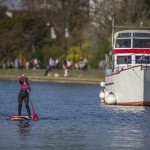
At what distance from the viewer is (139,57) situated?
50906mm

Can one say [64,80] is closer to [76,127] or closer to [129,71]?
[129,71]

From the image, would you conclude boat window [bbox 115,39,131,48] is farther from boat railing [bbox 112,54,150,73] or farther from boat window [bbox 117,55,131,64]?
boat railing [bbox 112,54,150,73]

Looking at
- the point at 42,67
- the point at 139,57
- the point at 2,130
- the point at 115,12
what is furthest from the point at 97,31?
the point at 2,130

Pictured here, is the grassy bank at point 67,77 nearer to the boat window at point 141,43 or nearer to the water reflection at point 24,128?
the boat window at point 141,43

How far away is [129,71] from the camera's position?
4709cm

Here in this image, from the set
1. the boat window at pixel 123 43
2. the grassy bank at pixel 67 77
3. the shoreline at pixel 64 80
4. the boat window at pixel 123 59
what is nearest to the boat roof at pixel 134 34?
the boat window at pixel 123 43

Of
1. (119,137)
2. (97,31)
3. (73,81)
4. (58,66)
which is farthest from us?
(58,66)

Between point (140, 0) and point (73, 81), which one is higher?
point (140, 0)

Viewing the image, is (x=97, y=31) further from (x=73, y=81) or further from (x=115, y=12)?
(x=73, y=81)

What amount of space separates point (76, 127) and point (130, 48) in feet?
60.0

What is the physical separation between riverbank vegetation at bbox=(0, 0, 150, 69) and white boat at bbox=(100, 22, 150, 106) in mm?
31381

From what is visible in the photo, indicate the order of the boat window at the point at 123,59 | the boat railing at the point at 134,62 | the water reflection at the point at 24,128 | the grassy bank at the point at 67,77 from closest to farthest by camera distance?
1. the water reflection at the point at 24,128
2. the boat railing at the point at 134,62
3. the boat window at the point at 123,59
4. the grassy bank at the point at 67,77

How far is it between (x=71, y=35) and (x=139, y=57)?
5992cm

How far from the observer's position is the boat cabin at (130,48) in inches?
2008
